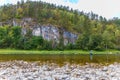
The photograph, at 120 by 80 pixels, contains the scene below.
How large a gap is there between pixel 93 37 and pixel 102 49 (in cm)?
1190

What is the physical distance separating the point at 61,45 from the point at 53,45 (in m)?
5.44

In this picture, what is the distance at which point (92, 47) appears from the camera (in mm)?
180500

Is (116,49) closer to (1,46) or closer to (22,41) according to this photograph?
(22,41)

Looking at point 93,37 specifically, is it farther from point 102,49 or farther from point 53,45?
point 53,45

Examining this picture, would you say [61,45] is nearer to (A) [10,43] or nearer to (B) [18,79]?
(A) [10,43]

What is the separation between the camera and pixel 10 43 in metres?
192

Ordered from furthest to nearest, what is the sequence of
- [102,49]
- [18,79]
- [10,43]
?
[10,43], [102,49], [18,79]

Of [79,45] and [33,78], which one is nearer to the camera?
[33,78]

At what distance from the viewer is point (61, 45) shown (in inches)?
7520

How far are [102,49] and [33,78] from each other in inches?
5998

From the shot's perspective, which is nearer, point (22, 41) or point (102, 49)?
point (102, 49)

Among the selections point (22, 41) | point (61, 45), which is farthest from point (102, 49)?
point (22, 41)

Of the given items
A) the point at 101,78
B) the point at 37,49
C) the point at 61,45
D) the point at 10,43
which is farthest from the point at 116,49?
the point at 101,78

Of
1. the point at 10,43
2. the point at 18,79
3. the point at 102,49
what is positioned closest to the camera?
the point at 18,79
